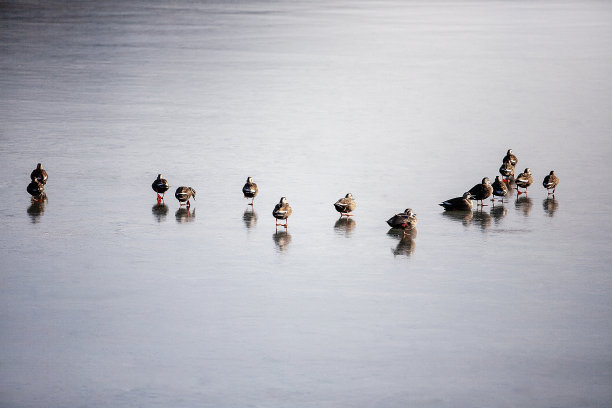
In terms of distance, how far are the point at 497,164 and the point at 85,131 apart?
10.8m

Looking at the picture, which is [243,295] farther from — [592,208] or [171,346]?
[592,208]

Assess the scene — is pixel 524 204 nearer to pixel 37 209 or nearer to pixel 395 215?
pixel 395 215

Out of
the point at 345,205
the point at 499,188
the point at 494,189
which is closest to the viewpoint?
the point at 345,205

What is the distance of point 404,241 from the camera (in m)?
15.9

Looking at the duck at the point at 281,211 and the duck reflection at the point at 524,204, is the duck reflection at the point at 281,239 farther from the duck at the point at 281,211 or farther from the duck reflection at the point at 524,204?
the duck reflection at the point at 524,204

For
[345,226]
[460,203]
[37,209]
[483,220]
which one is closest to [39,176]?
[37,209]

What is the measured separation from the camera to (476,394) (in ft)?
33.2

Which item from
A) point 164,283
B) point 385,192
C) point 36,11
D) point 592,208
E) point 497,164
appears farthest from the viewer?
point 36,11

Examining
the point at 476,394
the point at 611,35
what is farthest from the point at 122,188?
the point at 611,35

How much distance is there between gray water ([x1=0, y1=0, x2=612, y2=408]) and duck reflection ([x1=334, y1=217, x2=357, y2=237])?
0.40ft

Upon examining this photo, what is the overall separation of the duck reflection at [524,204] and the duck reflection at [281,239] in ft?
15.5

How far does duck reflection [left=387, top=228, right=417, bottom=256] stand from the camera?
15.3 meters

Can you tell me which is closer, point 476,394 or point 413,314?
point 476,394

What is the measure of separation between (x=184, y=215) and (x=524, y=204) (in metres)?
6.62
